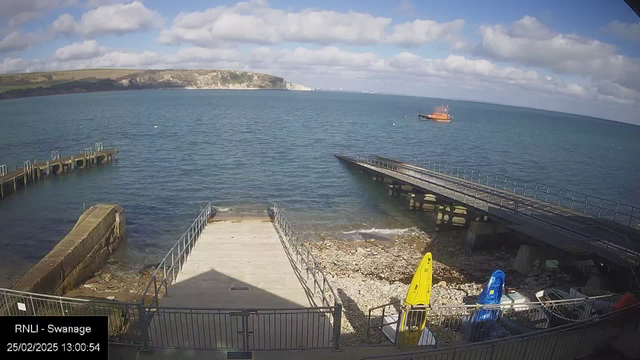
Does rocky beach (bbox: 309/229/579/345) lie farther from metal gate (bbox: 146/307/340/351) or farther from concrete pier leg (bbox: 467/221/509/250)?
metal gate (bbox: 146/307/340/351)

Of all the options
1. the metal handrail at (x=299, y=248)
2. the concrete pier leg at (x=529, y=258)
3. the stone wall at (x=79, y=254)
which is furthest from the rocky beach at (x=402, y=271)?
the stone wall at (x=79, y=254)

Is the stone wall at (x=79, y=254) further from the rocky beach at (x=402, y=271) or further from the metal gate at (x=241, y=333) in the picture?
the rocky beach at (x=402, y=271)

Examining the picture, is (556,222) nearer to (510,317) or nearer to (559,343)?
(510,317)

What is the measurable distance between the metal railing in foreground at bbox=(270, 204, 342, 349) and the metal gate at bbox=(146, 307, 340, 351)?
0.60 ft

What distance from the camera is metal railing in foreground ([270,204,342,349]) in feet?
27.8

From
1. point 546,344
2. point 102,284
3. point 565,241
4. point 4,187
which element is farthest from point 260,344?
point 4,187

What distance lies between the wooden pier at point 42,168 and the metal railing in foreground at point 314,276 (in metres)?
26.7

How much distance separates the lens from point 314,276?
1178cm

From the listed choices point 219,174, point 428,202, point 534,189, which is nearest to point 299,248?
point 428,202

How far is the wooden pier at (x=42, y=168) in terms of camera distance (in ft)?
111

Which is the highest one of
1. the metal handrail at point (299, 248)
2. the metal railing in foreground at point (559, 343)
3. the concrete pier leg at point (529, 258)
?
the metal railing in foreground at point (559, 343)

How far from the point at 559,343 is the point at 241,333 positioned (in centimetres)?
666

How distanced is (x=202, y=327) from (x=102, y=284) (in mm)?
12245

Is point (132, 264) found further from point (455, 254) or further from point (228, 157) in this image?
point (228, 157)
